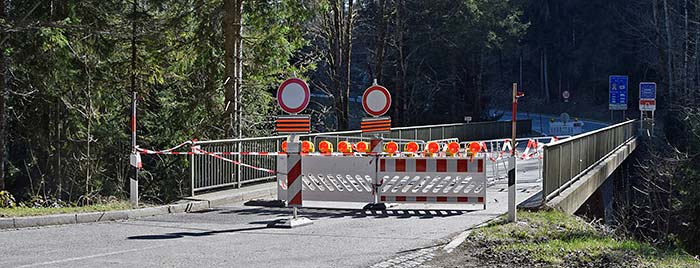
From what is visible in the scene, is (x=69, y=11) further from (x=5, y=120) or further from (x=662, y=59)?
(x=662, y=59)

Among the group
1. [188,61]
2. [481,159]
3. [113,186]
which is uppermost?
[188,61]

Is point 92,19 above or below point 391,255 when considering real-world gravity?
above

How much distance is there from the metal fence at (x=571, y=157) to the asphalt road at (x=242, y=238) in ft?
3.67

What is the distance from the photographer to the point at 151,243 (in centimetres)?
1052

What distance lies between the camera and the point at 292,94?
12414mm

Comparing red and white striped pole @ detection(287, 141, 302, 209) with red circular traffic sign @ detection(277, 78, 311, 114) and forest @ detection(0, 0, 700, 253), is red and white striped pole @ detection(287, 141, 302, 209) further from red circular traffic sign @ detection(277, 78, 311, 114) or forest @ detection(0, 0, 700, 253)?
forest @ detection(0, 0, 700, 253)

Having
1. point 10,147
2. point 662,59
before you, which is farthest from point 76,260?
point 662,59

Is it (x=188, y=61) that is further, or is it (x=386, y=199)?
(x=188, y=61)

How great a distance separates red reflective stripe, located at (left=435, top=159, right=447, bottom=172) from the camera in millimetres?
14570

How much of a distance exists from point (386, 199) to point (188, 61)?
11.1m

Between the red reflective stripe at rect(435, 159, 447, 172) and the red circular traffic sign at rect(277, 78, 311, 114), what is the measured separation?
3338 mm

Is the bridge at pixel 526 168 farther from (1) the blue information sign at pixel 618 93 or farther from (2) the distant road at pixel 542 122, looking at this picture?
(2) the distant road at pixel 542 122

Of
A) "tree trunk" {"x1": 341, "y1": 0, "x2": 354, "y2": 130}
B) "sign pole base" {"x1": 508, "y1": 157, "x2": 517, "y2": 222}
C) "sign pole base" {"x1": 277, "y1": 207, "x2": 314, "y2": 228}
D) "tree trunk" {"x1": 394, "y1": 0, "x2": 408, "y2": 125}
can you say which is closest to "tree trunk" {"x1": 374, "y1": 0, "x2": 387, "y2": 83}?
"tree trunk" {"x1": 394, "y1": 0, "x2": 408, "y2": 125}

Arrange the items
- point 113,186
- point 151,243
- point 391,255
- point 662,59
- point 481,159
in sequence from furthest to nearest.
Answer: point 662,59 → point 113,186 → point 481,159 → point 151,243 → point 391,255
